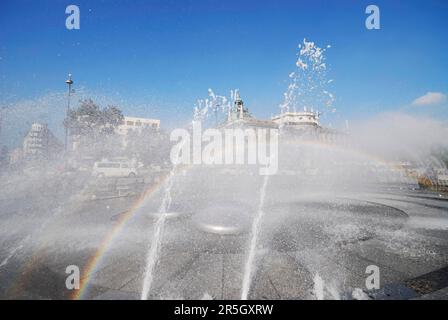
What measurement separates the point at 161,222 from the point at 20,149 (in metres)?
199

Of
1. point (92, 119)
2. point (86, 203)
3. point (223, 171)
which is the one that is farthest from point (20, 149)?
point (86, 203)

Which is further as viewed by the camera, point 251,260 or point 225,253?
point 225,253

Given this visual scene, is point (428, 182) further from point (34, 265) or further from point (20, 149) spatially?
point (20, 149)

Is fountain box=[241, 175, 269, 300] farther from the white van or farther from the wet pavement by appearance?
the white van

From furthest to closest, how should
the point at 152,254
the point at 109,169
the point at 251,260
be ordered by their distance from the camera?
the point at 109,169, the point at 152,254, the point at 251,260

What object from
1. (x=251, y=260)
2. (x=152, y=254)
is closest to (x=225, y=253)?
(x=251, y=260)

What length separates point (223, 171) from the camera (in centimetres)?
3597

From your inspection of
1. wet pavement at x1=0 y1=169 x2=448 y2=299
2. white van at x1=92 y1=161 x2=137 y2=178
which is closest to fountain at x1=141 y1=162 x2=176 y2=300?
wet pavement at x1=0 y1=169 x2=448 y2=299

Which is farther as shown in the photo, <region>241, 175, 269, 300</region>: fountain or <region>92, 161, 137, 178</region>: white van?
<region>92, 161, 137, 178</region>: white van

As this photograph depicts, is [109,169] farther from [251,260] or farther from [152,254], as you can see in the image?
[251,260]

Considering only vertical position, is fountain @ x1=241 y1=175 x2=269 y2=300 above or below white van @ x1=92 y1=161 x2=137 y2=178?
below

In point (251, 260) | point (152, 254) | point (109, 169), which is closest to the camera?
point (251, 260)

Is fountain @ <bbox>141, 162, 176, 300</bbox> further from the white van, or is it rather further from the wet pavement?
the white van

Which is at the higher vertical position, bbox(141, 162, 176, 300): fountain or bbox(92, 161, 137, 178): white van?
bbox(92, 161, 137, 178): white van
